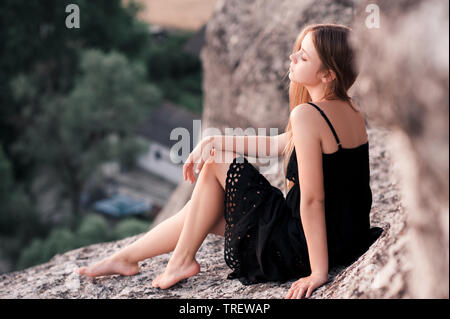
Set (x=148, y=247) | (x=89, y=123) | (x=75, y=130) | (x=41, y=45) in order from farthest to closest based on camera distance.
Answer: (x=41, y=45), (x=75, y=130), (x=89, y=123), (x=148, y=247)

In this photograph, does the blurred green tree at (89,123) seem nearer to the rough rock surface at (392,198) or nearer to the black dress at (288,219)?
the rough rock surface at (392,198)

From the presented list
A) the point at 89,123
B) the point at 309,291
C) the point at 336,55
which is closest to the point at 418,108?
the point at 336,55

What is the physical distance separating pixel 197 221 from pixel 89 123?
1512 cm

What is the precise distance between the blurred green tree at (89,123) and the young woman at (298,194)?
14.7m

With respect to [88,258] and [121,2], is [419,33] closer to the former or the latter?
[88,258]

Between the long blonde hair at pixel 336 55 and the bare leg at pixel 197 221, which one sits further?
the bare leg at pixel 197 221

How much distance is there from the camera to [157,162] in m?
23.0

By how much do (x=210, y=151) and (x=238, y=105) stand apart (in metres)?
3.82

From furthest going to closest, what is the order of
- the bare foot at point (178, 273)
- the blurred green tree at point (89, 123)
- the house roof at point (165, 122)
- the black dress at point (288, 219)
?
the house roof at point (165, 122) < the blurred green tree at point (89, 123) < the bare foot at point (178, 273) < the black dress at point (288, 219)

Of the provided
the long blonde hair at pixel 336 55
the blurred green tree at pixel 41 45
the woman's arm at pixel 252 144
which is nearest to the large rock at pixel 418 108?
the long blonde hair at pixel 336 55

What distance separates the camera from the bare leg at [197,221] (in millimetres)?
2709

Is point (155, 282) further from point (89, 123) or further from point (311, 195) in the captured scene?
point (89, 123)

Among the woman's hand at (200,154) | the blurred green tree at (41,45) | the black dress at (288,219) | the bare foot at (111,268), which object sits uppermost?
the blurred green tree at (41,45)

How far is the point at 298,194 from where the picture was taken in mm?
2512
